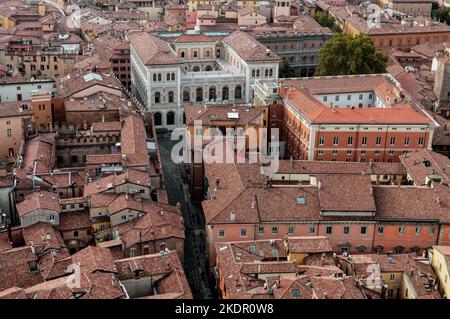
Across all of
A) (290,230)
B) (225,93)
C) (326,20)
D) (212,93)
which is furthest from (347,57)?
(326,20)

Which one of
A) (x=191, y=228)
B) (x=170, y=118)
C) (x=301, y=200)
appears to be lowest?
(x=191, y=228)

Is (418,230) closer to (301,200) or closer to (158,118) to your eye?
(301,200)

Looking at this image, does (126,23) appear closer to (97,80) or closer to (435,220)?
(97,80)

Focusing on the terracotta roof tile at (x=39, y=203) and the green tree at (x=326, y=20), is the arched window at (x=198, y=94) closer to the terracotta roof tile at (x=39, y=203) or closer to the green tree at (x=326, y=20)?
the terracotta roof tile at (x=39, y=203)

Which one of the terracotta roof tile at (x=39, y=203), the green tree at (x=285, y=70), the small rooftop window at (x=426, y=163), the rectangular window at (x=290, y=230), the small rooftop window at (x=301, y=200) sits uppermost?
the green tree at (x=285, y=70)

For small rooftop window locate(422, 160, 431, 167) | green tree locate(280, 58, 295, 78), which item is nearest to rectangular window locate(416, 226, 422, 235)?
small rooftop window locate(422, 160, 431, 167)

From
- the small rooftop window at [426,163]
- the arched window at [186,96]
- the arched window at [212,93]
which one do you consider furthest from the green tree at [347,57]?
the small rooftop window at [426,163]
